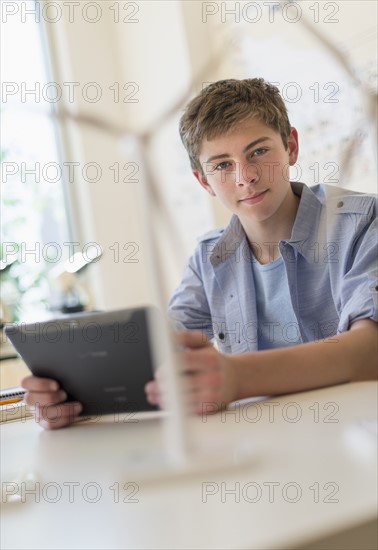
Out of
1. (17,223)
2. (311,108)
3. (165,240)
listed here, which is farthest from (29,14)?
(165,240)

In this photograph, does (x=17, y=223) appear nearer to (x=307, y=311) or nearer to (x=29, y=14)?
(x=29, y=14)

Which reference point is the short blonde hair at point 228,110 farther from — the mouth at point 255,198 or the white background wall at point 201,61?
the white background wall at point 201,61

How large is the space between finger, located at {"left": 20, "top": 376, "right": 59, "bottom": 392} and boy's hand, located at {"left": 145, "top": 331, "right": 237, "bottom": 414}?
131mm

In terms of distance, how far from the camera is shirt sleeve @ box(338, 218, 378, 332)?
873 mm

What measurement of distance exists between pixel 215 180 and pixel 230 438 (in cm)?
51

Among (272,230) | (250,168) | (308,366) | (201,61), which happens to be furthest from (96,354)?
(201,61)

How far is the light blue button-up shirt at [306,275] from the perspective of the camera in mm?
940

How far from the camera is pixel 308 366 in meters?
0.79

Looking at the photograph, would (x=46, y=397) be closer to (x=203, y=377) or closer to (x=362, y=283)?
(x=203, y=377)

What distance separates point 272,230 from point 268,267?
66 mm

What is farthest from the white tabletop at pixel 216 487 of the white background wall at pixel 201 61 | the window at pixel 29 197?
the window at pixel 29 197

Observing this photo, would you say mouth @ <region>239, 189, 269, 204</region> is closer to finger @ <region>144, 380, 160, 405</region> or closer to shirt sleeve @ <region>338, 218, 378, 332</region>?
shirt sleeve @ <region>338, 218, 378, 332</region>

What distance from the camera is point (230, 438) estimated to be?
2.02ft

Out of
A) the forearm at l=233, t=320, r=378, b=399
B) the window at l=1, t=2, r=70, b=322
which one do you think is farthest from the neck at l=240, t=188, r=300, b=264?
the window at l=1, t=2, r=70, b=322
